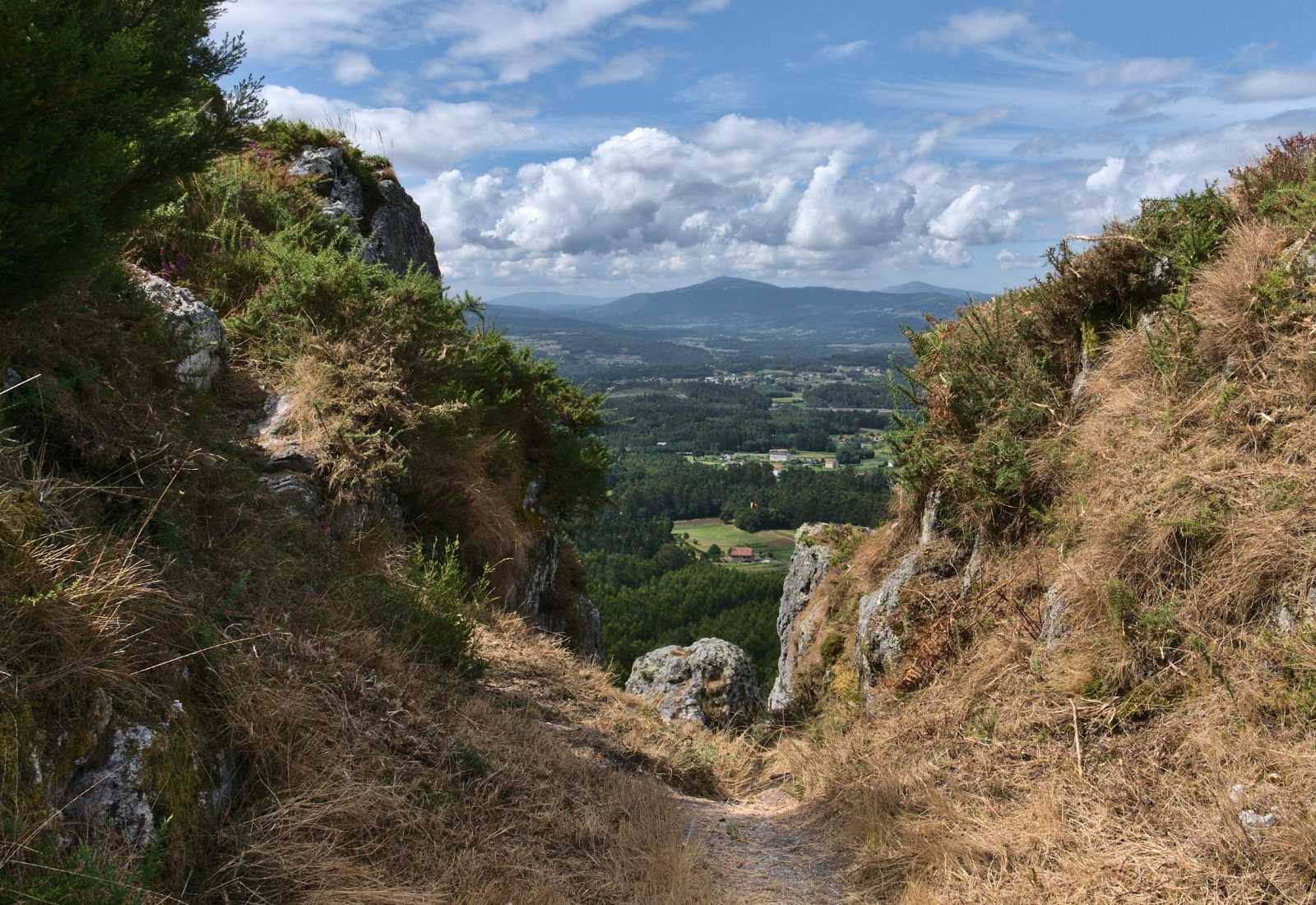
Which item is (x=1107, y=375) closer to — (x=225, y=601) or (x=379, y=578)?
(x=379, y=578)

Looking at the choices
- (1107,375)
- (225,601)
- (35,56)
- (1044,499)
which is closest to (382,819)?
(225,601)

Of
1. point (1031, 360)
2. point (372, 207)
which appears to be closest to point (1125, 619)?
point (1031, 360)

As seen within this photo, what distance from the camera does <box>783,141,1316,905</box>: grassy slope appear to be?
12.2 ft

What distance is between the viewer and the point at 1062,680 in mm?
4930

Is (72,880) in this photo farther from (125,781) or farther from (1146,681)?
(1146,681)

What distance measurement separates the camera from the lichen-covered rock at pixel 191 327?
6.35 metres

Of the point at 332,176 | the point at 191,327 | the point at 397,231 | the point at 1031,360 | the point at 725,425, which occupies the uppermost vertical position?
the point at 332,176

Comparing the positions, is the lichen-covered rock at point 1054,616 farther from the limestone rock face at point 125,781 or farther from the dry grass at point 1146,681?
the limestone rock face at point 125,781

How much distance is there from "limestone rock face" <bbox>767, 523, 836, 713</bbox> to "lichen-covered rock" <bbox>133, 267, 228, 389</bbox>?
7.32 m

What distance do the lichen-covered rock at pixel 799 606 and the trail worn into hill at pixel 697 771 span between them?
5.72 feet

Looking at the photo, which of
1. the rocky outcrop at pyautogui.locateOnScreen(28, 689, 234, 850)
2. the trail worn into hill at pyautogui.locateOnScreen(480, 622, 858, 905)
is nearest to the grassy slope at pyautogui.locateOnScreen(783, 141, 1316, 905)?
the trail worn into hill at pyautogui.locateOnScreen(480, 622, 858, 905)

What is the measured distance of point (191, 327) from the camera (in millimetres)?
6457

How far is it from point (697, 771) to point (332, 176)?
1212cm

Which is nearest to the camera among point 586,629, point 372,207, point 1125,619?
point 1125,619
